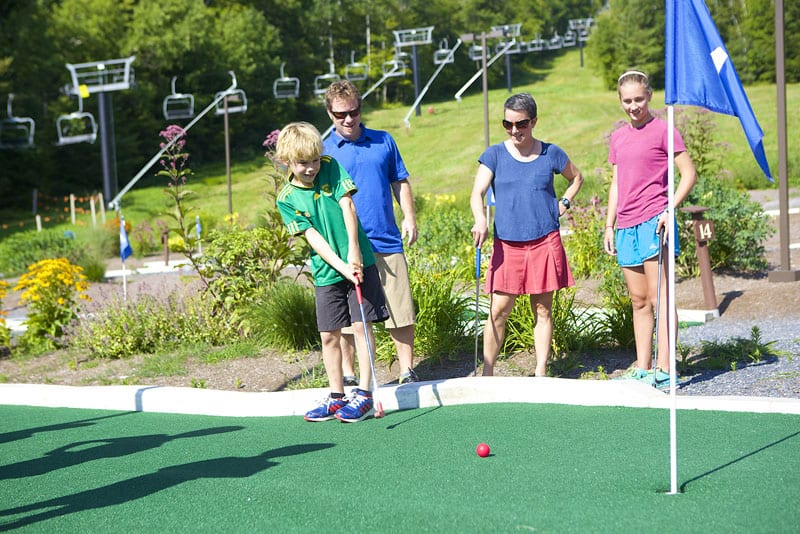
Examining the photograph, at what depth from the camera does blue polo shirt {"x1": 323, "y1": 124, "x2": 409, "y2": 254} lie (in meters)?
5.48

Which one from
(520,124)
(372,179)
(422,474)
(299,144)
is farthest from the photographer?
(372,179)

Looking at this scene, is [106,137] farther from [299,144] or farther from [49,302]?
[299,144]

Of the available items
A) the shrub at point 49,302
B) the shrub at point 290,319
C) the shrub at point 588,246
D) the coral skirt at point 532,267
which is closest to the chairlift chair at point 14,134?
the shrub at point 49,302

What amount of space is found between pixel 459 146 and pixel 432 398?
40500 mm

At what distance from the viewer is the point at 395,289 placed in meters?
5.60

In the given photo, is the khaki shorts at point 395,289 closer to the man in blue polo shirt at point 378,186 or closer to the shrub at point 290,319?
the man in blue polo shirt at point 378,186

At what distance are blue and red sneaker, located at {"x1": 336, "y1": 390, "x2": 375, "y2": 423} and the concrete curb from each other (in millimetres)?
228

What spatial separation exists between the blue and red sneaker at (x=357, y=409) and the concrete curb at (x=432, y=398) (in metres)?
0.23

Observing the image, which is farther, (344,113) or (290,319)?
(290,319)

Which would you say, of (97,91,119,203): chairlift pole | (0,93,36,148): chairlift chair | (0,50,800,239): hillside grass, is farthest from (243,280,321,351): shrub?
(0,93,36,148): chairlift chair

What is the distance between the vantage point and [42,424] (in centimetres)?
566

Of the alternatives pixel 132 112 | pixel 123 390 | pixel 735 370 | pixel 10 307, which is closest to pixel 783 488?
pixel 735 370

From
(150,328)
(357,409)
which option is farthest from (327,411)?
(150,328)

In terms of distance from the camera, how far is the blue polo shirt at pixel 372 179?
5.48m
